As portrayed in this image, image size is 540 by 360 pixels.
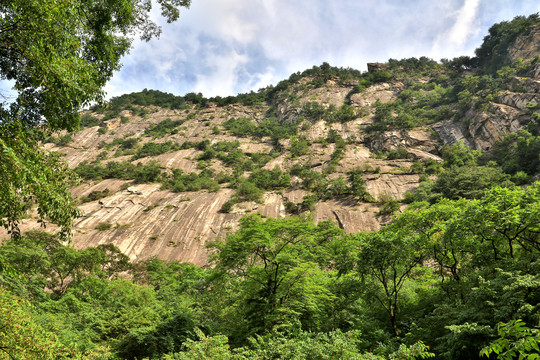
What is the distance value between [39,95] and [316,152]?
61.0m

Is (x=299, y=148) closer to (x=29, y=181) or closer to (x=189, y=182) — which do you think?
(x=189, y=182)

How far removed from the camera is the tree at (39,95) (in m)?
3.98

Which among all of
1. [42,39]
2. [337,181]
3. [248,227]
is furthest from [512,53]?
[42,39]

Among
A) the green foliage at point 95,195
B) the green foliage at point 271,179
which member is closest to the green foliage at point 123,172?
the green foliage at point 95,195

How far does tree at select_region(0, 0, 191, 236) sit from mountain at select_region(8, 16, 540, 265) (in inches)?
437

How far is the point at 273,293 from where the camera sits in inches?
412

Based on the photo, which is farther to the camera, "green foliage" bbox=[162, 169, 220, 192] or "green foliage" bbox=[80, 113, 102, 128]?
"green foliage" bbox=[80, 113, 102, 128]

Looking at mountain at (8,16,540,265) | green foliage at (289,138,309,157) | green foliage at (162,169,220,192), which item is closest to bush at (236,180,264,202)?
mountain at (8,16,540,265)

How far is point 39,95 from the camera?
16.3 ft

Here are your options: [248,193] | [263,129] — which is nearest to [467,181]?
[248,193]

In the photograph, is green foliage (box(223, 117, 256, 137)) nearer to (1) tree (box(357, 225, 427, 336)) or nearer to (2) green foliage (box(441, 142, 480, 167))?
(2) green foliage (box(441, 142, 480, 167))

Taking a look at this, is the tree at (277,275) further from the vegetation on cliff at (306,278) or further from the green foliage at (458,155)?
the green foliage at (458,155)

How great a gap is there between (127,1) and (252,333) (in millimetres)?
10962

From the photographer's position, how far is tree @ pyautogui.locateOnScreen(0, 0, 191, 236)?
3.98 metres
